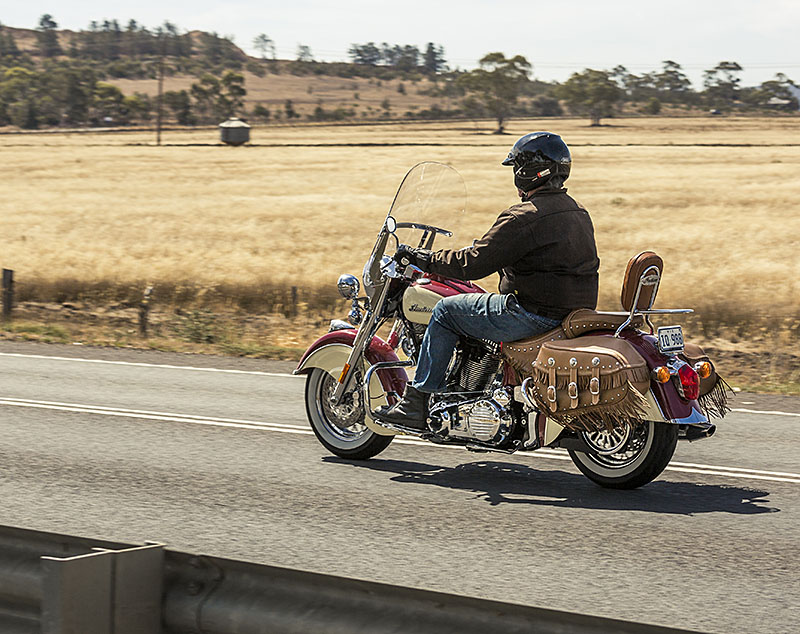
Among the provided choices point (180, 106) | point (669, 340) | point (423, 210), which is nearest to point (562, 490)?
point (669, 340)

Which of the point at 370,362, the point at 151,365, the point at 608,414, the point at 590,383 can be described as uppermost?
the point at 590,383

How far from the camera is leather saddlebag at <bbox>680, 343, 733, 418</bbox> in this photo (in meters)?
6.56

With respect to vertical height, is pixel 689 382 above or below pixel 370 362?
above

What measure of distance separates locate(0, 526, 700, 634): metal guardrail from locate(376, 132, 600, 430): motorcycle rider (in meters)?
3.77

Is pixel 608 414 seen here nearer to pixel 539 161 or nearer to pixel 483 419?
pixel 483 419

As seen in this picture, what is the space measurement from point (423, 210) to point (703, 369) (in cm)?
215

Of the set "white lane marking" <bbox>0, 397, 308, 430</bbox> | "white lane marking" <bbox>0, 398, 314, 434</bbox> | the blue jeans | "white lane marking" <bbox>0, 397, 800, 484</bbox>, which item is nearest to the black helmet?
the blue jeans

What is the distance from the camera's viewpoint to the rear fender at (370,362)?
733 centimetres

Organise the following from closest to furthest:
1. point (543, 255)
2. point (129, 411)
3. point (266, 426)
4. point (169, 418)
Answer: point (543, 255), point (266, 426), point (169, 418), point (129, 411)

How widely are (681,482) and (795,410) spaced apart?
11.6 feet

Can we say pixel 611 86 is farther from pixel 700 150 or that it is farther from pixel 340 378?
pixel 340 378

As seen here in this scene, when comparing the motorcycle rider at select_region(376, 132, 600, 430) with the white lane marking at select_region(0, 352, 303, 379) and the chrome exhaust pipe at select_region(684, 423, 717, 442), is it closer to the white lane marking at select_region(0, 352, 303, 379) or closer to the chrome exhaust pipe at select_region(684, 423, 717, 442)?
the chrome exhaust pipe at select_region(684, 423, 717, 442)

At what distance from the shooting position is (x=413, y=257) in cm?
698

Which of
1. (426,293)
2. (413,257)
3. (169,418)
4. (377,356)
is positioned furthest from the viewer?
(169,418)
